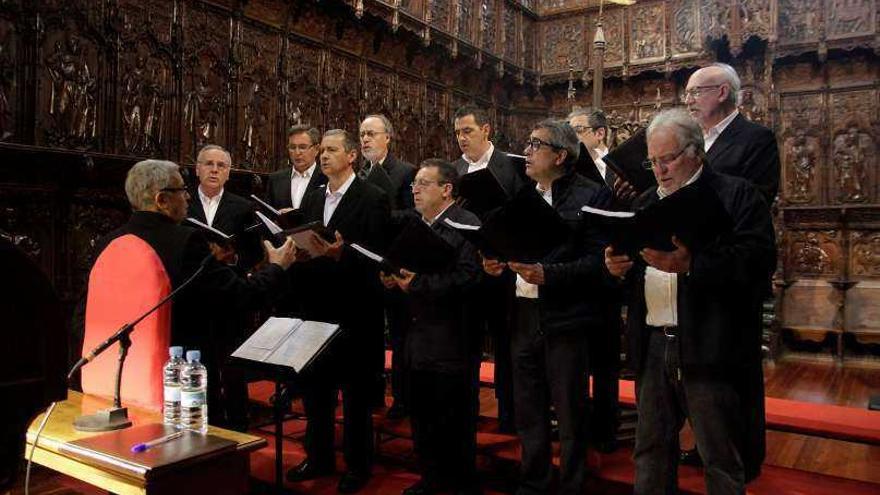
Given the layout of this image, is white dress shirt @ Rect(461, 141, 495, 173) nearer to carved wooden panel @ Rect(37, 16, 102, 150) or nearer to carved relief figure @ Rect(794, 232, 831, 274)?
carved wooden panel @ Rect(37, 16, 102, 150)

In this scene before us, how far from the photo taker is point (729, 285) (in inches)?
79.7

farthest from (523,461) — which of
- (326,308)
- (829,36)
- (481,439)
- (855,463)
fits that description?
(829,36)

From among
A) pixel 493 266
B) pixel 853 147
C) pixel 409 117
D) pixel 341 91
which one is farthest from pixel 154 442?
pixel 853 147

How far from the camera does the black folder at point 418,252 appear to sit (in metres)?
2.57

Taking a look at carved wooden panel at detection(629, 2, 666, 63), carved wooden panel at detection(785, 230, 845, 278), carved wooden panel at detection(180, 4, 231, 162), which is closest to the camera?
carved wooden panel at detection(180, 4, 231, 162)

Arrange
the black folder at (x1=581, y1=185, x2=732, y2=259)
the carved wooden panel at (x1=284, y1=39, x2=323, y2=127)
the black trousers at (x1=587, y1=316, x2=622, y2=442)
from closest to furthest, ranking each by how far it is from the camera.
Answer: the black folder at (x1=581, y1=185, x2=732, y2=259) → the black trousers at (x1=587, y1=316, x2=622, y2=442) → the carved wooden panel at (x1=284, y1=39, x2=323, y2=127)

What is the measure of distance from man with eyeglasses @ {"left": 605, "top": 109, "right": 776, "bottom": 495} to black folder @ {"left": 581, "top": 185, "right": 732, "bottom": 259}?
2cm

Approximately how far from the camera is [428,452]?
9.48ft

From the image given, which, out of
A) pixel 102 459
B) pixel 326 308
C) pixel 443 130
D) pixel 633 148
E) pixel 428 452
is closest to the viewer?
pixel 102 459

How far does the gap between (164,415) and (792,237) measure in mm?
7560

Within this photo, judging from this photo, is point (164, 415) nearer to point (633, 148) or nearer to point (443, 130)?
point (633, 148)

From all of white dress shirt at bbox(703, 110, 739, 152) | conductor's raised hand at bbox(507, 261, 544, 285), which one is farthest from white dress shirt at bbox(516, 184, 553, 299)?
white dress shirt at bbox(703, 110, 739, 152)

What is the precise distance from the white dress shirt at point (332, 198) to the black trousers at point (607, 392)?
1.42 metres

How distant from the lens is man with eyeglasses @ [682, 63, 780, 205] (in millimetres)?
2463
